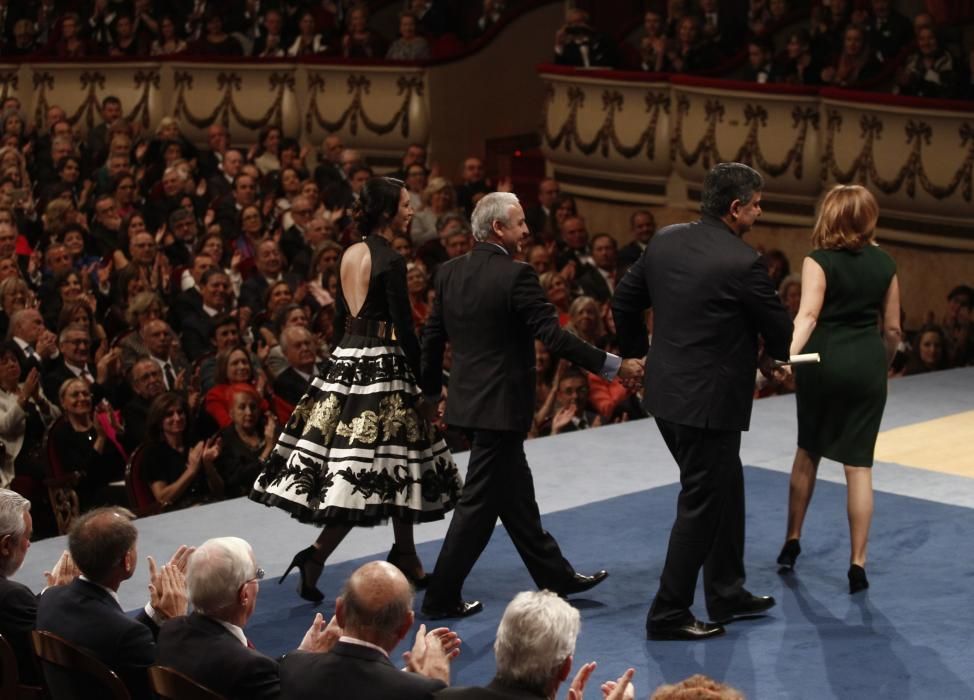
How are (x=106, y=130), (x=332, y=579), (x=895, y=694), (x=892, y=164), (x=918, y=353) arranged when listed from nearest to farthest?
(x=895, y=694), (x=332, y=579), (x=918, y=353), (x=892, y=164), (x=106, y=130)

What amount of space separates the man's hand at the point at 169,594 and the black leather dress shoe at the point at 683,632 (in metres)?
1.53

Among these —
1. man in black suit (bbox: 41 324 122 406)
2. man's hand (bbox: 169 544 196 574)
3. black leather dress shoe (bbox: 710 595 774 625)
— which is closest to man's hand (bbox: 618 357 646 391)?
black leather dress shoe (bbox: 710 595 774 625)

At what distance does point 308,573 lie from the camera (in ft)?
16.7

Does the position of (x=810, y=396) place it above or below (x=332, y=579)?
above

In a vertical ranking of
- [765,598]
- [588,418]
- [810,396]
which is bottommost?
[588,418]

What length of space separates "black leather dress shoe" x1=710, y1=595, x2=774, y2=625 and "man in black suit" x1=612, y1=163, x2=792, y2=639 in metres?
0.09

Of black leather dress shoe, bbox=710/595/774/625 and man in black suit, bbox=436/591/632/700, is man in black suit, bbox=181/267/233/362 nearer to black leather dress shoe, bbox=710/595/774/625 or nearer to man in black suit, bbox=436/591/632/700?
black leather dress shoe, bbox=710/595/774/625

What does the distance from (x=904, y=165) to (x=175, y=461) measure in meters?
6.24

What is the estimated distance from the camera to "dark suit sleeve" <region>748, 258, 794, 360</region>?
178 inches

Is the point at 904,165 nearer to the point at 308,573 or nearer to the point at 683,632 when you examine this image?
the point at 683,632

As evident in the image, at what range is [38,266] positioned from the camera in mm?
9703

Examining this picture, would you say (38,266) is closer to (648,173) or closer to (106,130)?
(106,130)

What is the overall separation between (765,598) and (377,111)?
10226mm

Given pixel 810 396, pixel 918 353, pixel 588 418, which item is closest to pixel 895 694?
pixel 810 396
